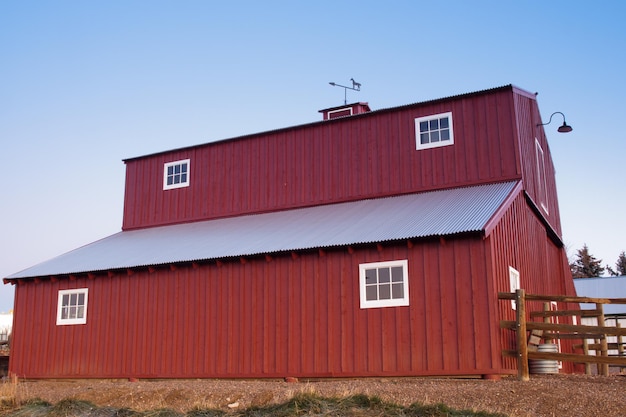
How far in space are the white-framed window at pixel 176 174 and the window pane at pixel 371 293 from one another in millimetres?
10083

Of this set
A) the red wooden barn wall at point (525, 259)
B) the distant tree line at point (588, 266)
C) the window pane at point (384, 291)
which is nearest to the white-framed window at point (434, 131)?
the red wooden barn wall at point (525, 259)

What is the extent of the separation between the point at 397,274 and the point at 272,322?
338 cm

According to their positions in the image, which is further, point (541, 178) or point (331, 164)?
point (541, 178)

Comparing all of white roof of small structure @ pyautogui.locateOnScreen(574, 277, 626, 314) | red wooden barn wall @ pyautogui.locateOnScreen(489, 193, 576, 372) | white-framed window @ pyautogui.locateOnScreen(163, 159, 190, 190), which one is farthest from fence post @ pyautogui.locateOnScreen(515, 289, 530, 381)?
white roof of small structure @ pyautogui.locateOnScreen(574, 277, 626, 314)

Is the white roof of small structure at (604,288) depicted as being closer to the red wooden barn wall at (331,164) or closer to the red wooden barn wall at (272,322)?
the red wooden barn wall at (331,164)

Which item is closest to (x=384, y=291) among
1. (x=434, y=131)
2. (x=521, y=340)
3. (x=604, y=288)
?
(x=521, y=340)

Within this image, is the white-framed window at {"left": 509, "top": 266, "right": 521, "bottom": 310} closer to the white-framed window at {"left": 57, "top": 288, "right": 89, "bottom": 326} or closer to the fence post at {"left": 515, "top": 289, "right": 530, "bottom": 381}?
the fence post at {"left": 515, "top": 289, "right": 530, "bottom": 381}

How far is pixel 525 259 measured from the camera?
60.8 feet

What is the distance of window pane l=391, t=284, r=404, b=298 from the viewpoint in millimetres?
15675

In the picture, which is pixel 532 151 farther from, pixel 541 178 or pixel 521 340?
pixel 521 340

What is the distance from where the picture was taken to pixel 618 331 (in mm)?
13359

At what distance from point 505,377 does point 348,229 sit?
16.3ft

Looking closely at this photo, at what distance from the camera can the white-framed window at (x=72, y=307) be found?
2012 cm

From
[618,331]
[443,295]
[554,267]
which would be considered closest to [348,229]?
[443,295]
